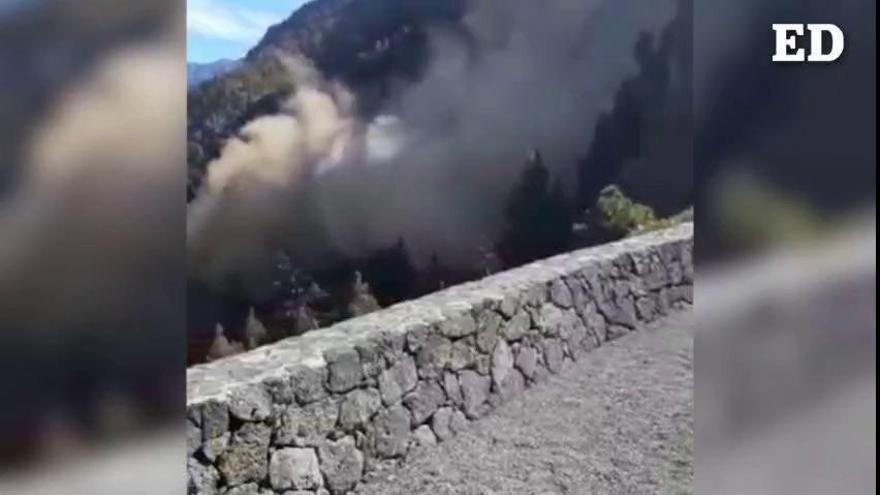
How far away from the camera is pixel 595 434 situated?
4.34 metres

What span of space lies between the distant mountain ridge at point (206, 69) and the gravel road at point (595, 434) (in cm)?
163

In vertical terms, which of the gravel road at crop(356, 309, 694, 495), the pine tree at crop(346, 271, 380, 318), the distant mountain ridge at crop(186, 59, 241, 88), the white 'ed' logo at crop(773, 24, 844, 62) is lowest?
the gravel road at crop(356, 309, 694, 495)

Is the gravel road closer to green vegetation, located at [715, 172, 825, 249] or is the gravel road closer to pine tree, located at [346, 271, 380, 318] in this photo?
green vegetation, located at [715, 172, 825, 249]

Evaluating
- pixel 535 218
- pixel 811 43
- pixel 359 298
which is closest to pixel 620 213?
pixel 535 218

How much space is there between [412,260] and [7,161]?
1.48m

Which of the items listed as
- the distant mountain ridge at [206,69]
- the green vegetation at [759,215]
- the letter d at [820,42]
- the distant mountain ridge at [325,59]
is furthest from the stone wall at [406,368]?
the distant mountain ridge at [206,69]

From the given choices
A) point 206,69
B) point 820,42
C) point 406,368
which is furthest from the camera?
point 820,42

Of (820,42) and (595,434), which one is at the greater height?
(820,42)

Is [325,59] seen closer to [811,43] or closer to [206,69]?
[206,69]

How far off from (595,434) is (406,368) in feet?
2.72

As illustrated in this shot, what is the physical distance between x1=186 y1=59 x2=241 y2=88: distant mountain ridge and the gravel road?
64.2 inches

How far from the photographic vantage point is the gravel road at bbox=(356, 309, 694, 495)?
423 centimetres

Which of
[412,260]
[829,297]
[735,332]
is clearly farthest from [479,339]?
[829,297]

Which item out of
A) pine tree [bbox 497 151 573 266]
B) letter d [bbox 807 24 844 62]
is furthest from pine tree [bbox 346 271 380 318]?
letter d [bbox 807 24 844 62]
